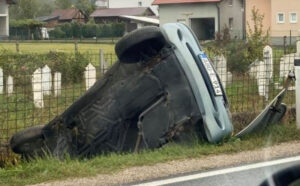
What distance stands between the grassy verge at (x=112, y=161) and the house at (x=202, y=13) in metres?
53.7

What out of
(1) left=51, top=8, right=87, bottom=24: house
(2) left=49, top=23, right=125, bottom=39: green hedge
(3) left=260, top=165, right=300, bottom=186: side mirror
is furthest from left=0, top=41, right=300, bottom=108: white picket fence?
(1) left=51, top=8, right=87, bottom=24: house

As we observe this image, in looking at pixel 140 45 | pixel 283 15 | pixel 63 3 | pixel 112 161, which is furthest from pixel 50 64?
pixel 63 3

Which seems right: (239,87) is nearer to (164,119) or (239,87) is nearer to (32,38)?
(164,119)

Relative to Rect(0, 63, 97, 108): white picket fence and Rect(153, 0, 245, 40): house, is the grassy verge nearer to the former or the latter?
Rect(0, 63, 97, 108): white picket fence

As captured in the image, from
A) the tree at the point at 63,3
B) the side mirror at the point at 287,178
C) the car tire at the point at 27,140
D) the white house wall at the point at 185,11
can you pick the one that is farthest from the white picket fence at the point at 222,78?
the tree at the point at 63,3

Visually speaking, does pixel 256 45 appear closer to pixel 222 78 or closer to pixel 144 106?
pixel 222 78

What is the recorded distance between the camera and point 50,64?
741 inches

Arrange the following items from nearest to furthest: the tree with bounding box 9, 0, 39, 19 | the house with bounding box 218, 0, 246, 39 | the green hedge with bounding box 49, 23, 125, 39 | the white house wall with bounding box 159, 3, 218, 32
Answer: the white house wall with bounding box 159, 3, 218, 32 → the house with bounding box 218, 0, 246, 39 → the green hedge with bounding box 49, 23, 125, 39 → the tree with bounding box 9, 0, 39, 19

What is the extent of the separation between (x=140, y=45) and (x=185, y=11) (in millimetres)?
57490

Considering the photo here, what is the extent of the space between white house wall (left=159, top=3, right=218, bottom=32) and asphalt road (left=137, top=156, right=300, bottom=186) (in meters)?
54.9

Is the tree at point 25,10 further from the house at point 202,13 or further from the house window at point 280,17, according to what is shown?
the house window at point 280,17

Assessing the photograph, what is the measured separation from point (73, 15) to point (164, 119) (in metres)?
98.9

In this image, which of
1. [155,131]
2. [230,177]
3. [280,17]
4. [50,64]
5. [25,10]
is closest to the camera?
[230,177]

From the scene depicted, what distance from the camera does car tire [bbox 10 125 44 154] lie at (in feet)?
26.1
